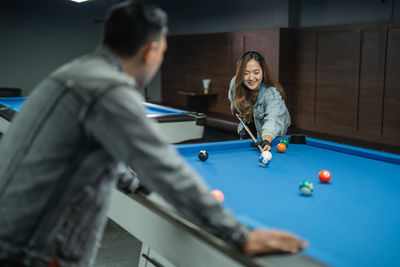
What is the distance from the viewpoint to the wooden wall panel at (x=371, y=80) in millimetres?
5577

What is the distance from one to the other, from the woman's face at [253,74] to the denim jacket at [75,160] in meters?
2.47

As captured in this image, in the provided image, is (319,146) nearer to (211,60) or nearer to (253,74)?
(253,74)

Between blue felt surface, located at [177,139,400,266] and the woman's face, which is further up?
the woman's face

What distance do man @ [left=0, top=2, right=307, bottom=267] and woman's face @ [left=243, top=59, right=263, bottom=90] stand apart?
94.7 inches

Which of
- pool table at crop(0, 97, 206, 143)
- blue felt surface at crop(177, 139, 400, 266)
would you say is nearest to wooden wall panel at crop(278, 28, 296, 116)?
pool table at crop(0, 97, 206, 143)

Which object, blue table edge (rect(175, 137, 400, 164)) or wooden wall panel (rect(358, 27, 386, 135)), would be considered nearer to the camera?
blue table edge (rect(175, 137, 400, 164))

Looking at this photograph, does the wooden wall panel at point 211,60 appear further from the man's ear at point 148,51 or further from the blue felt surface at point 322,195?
the man's ear at point 148,51

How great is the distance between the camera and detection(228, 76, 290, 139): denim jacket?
3.16 metres

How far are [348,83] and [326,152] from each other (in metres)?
3.56

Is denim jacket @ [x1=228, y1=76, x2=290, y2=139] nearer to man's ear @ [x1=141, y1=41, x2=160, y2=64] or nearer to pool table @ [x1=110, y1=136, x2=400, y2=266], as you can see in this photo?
pool table @ [x1=110, y1=136, x2=400, y2=266]

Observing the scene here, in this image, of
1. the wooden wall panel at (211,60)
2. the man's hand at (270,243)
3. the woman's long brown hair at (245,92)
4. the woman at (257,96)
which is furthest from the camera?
the wooden wall panel at (211,60)

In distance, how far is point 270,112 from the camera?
132 inches

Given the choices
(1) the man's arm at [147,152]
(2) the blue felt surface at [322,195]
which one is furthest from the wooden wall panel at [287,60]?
(1) the man's arm at [147,152]

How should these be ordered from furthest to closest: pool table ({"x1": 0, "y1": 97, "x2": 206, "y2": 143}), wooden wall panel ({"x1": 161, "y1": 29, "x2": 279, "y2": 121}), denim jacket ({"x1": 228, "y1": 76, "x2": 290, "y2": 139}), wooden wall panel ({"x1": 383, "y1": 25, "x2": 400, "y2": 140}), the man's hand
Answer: wooden wall panel ({"x1": 161, "y1": 29, "x2": 279, "y2": 121}) < wooden wall panel ({"x1": 383, "y1": 25, "x2": 400, "y2": 140}) < pool table ({"x1": 0, "y1": 97, "x2": 206, "y2": 143}) < denim jacket ({"x1": 228, "y1": 76, "x2": 290, "y2": 139}) < the man's hand
